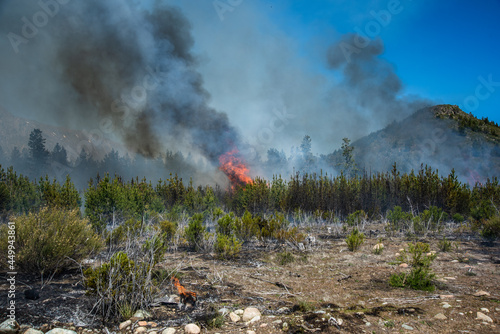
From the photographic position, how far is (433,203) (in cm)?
1942

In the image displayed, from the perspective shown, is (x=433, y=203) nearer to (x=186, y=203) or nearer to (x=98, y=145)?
(x=186, y=203)

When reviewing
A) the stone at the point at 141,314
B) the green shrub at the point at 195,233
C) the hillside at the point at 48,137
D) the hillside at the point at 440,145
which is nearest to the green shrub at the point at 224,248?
the green shrub at the point at 195,233

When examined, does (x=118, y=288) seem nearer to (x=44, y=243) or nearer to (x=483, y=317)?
(x=44, y=243)

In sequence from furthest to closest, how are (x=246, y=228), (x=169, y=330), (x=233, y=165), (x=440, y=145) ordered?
(x=440, y=145) → (x=233, y=165) → (x=246, y=228) → (x=169, y=330)

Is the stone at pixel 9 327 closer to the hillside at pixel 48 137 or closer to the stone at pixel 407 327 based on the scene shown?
the stone at pixel 407 327

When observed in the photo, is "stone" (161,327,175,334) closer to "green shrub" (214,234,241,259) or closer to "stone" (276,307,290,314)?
"stone" (276,307,290,314)

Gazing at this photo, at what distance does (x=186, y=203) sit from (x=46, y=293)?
15.9 meters

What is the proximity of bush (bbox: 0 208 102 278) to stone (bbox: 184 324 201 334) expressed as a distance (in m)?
2.97

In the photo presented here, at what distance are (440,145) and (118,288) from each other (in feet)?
275

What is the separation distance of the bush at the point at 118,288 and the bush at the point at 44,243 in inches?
65.5

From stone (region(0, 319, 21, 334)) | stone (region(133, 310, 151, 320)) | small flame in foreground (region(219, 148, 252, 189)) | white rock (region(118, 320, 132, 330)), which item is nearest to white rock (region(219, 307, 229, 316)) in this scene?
stone (region(133, 310, 151, 320))

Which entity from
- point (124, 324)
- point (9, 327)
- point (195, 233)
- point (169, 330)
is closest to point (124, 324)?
point (124, 324)

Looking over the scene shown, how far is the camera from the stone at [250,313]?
3.60m

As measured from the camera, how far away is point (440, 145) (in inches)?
2640
